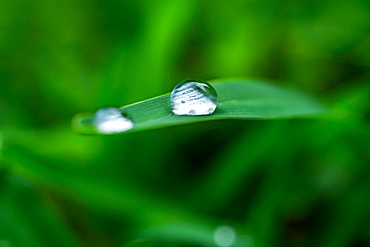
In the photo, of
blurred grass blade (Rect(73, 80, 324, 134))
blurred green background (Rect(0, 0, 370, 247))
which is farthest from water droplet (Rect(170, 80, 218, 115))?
blurred green background (Rect(0, 0, 370, 247))

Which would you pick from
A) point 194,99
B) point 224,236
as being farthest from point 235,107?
point 224,236

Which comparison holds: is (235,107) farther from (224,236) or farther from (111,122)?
(224,236)

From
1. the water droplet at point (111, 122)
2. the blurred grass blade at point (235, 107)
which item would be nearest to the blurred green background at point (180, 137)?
the blurred grass blade at point (235, 107)

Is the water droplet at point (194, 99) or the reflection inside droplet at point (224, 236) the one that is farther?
the reflection inside droplet at point (224, 236)

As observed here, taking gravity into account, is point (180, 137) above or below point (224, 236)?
above

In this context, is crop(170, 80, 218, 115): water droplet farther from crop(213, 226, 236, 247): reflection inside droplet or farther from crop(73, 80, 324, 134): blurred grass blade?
crop(213, 226, 236, 247): reflection inside droplet

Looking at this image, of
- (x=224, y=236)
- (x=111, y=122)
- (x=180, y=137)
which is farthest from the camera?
(x=180, y=137)

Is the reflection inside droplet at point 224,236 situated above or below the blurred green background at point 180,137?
below

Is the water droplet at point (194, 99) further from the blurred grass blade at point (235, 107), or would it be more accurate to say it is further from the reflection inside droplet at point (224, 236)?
the reflection inside droplet at point (224, 236)
